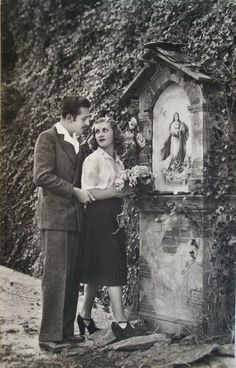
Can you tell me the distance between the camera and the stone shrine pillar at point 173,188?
90.5 inches

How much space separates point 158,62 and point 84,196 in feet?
2.32

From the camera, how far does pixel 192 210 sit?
2.32m

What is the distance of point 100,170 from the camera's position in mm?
2494

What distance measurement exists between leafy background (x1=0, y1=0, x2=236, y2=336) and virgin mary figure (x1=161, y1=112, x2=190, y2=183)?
4.6 inches

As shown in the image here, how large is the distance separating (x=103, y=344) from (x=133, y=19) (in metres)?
1.52

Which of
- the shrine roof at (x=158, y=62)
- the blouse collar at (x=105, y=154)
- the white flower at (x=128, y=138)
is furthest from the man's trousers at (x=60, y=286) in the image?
the shrine roof at (x=158, y=62)

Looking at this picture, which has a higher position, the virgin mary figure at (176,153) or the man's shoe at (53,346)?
the virgin mary figure at (176,153)

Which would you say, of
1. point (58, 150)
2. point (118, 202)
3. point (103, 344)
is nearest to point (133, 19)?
point (58, 150)

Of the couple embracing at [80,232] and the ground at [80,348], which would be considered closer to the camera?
the ground at [80,348]

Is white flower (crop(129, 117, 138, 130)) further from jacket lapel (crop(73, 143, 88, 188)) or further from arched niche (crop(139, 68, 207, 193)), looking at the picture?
jacket lapel (crop(73, 143, 88, 188))

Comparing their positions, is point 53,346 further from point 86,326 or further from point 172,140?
point 172,140

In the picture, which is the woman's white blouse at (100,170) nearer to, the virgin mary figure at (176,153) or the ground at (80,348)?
the virgin mary figure at (176,153)

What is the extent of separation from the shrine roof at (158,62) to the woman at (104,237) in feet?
0.69

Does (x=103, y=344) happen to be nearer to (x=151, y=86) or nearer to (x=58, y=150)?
(x=58, y=150)
